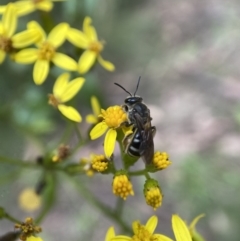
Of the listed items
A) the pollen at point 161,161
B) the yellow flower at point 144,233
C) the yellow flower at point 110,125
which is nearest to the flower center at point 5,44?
the yellow flower at point 110,125

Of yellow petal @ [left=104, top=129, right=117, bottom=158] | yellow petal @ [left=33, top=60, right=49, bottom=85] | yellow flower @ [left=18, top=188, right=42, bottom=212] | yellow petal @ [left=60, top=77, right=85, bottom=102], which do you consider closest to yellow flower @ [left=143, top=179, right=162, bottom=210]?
yellow petal @ [left=104, top=129, right=117, bottom=158]

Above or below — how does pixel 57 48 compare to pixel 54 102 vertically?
above

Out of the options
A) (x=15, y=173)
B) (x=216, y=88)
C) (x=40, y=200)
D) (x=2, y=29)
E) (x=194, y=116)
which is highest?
(x=216, y=88)

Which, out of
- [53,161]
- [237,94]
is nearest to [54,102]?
[53,161]

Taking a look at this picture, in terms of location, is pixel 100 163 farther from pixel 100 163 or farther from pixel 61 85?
pixel 61 85

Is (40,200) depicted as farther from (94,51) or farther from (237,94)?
(237,94)

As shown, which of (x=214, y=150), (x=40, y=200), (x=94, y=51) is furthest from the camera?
(x=214, y=150)

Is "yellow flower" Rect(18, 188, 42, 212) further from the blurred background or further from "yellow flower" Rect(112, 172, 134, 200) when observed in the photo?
"yellow flower" Rect(112, 172, 134, 200)
